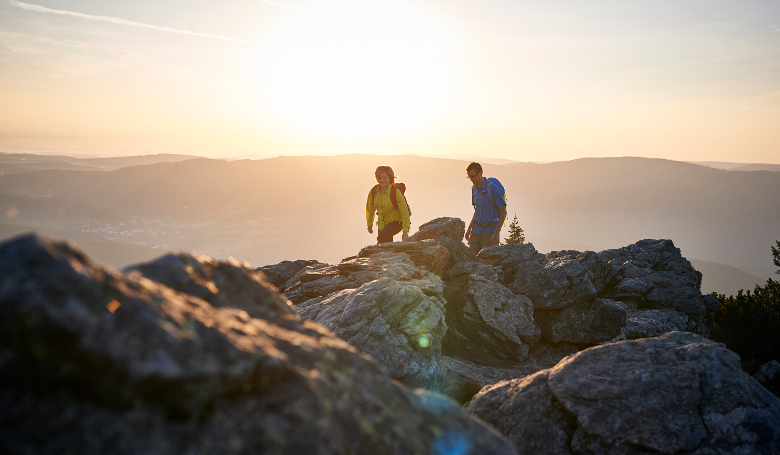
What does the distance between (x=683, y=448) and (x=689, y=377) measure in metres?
0.93

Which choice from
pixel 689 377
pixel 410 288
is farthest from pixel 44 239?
pixel 410 288

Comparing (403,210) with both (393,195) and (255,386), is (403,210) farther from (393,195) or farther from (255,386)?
(255,386)

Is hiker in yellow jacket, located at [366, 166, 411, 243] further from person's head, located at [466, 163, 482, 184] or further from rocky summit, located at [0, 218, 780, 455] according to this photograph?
rocky summit, located at [0, 218, 780, 455]

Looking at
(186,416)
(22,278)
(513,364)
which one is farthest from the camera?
(513,364)

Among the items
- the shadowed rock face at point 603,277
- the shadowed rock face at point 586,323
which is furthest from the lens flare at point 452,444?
the shadowed rock face at point 603,277

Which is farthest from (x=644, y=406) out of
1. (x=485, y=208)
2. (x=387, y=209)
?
(x=485, y=208)

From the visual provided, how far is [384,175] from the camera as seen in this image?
44.5ft

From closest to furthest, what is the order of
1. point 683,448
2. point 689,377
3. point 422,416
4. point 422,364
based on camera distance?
point 422,416
point 683,448
point 689,377
point 422,364

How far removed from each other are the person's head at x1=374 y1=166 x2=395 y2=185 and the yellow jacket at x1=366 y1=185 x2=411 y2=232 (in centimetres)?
23

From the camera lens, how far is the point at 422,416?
2.84 metres

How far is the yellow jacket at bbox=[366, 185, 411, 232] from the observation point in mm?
13984

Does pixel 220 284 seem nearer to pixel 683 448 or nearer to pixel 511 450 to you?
pixel 511 450

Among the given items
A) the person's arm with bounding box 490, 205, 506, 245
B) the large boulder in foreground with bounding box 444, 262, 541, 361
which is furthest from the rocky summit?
the person's arm with bounding box 490, 205, 506, 245

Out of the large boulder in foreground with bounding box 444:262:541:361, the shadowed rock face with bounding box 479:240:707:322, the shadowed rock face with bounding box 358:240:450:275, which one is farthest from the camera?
the shadowed rock face with bounding box 358:240:450:275
